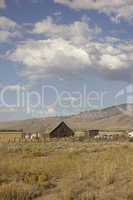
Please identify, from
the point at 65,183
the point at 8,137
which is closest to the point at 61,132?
the point at 8,137

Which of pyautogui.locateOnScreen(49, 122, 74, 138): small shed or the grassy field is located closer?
the grassy field

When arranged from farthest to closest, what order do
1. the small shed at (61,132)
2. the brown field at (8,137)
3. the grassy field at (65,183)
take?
the small shed at (61,132) < the brown field at (8,137) < the grassy field at (65,183)

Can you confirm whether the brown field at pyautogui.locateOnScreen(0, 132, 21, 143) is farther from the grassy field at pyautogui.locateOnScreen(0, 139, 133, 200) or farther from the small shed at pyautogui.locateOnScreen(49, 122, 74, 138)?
the grassy field at pyautogui.locateOnScreen(0, 139, 133, 200)

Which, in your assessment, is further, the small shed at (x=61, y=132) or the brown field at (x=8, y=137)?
the small shed at (x=61, y=132)

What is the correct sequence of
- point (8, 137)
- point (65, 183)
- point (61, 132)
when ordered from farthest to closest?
point (61, 132), point (8, 137), point (65, 183)

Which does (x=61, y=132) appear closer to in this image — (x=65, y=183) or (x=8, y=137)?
(x=8, y=137)

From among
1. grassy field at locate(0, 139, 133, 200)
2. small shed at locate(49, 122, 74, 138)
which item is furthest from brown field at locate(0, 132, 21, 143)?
grassy field at locate(0, 139, 133, 200)

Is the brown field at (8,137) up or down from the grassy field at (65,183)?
up

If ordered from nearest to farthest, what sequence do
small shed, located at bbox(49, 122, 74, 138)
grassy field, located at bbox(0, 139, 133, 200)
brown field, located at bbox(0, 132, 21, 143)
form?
grassy field, located at bbox(0, 139, 133, 200) → brown field, located at bbox(0, 132, 21, 143) → small shed, located at bbox(49, 122, 74, 138)

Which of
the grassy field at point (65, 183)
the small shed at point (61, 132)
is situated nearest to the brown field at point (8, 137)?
the small shed at point (61, 132)

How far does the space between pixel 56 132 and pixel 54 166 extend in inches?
2738

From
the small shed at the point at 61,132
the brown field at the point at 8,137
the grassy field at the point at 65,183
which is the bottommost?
the grassy field at the point at 65,183

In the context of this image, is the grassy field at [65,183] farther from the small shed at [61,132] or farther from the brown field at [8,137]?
the small shed at [61,132]

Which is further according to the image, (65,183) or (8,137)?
(8,137)
